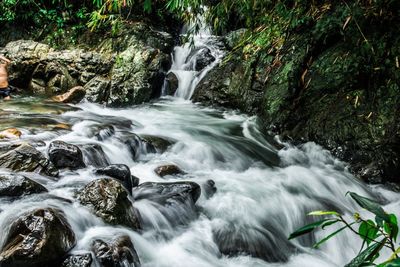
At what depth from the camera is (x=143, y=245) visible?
3221 millimetres

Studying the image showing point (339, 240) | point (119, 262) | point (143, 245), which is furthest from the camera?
point (339, 240)

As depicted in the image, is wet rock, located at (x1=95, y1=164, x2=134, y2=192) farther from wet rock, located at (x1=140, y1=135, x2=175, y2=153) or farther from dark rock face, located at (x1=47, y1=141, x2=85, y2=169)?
wet rock, located at (x1=140, y1=135, x2=175, y2=153)

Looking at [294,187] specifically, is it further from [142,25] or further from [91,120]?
[142,25]

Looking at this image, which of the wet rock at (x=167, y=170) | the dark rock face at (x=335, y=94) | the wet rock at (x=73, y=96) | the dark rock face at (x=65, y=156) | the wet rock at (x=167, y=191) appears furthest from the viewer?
→ the wet rock at (x=73, y=96)

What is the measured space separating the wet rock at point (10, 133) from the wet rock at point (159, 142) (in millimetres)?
1817

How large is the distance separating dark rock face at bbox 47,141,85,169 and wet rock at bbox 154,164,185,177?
0.97m

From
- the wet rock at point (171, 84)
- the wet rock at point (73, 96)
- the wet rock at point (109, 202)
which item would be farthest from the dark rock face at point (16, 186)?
the wet rock at point (171, 84)

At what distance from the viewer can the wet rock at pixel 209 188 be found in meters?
4.40

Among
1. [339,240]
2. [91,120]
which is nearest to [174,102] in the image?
[91,120]

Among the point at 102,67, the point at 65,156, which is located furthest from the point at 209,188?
the point at 102,67

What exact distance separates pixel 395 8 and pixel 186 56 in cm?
566

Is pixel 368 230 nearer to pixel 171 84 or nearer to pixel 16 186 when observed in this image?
pixel 16 186

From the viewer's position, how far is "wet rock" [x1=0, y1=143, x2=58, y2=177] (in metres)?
3.81

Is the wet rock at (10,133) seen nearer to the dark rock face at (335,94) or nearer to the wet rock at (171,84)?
the dark rock face at (335,94)
